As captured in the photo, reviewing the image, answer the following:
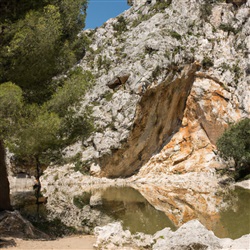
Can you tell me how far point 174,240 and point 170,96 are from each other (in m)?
27.8

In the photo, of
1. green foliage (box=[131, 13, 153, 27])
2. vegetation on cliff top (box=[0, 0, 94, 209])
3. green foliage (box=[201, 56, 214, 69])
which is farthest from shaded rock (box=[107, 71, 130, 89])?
vegetation on cliff top (box=[0, 0, 94, 209])

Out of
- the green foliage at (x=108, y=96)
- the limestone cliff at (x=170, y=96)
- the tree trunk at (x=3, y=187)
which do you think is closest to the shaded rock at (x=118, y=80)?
the limestone cliff at (x=170, y=96)

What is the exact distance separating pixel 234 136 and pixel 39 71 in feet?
70.0

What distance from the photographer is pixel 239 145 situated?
2592 centimetres

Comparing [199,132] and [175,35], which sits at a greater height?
[175,35]

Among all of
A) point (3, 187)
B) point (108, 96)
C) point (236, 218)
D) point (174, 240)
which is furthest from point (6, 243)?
point (108, 96)

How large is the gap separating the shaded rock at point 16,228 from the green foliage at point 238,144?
20758 mm

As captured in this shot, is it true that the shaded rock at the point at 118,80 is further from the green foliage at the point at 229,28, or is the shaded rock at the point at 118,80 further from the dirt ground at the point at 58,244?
the dirt ground at the point at 58,244

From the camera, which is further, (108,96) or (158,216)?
(108,96)

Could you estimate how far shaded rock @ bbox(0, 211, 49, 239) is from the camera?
820 cm

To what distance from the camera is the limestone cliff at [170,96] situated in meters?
32.6

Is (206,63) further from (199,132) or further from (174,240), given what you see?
(174,240)

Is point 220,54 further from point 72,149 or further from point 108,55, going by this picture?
point 72,149

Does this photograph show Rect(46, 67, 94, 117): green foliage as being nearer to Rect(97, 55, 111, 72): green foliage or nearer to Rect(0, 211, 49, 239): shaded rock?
Rect(0, 211, 49, 239): shaded rock
